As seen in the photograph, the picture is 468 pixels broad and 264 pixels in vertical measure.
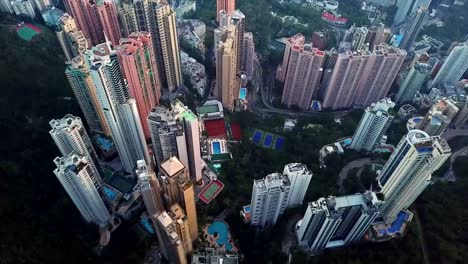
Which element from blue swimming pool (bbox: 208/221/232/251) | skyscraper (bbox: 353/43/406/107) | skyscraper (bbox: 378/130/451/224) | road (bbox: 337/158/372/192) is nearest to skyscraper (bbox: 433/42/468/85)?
skyscraper (bbox: 353/43/406/107)

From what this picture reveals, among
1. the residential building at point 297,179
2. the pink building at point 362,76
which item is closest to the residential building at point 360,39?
the pink building at point 362,76

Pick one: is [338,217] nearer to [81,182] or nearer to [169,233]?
[169,233]

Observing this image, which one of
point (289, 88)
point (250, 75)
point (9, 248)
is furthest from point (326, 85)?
point (9, 248)

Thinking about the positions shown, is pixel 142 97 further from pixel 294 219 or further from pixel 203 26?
pixel 203 26

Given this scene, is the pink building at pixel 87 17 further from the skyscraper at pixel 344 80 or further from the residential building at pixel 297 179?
the residential building at pixel 297 179

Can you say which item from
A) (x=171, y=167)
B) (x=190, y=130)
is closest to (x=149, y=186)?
(x=171, y=167)

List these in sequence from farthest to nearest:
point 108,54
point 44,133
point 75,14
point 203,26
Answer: point 203,26 < point 75,14 < point 44,133 < point 108,54
